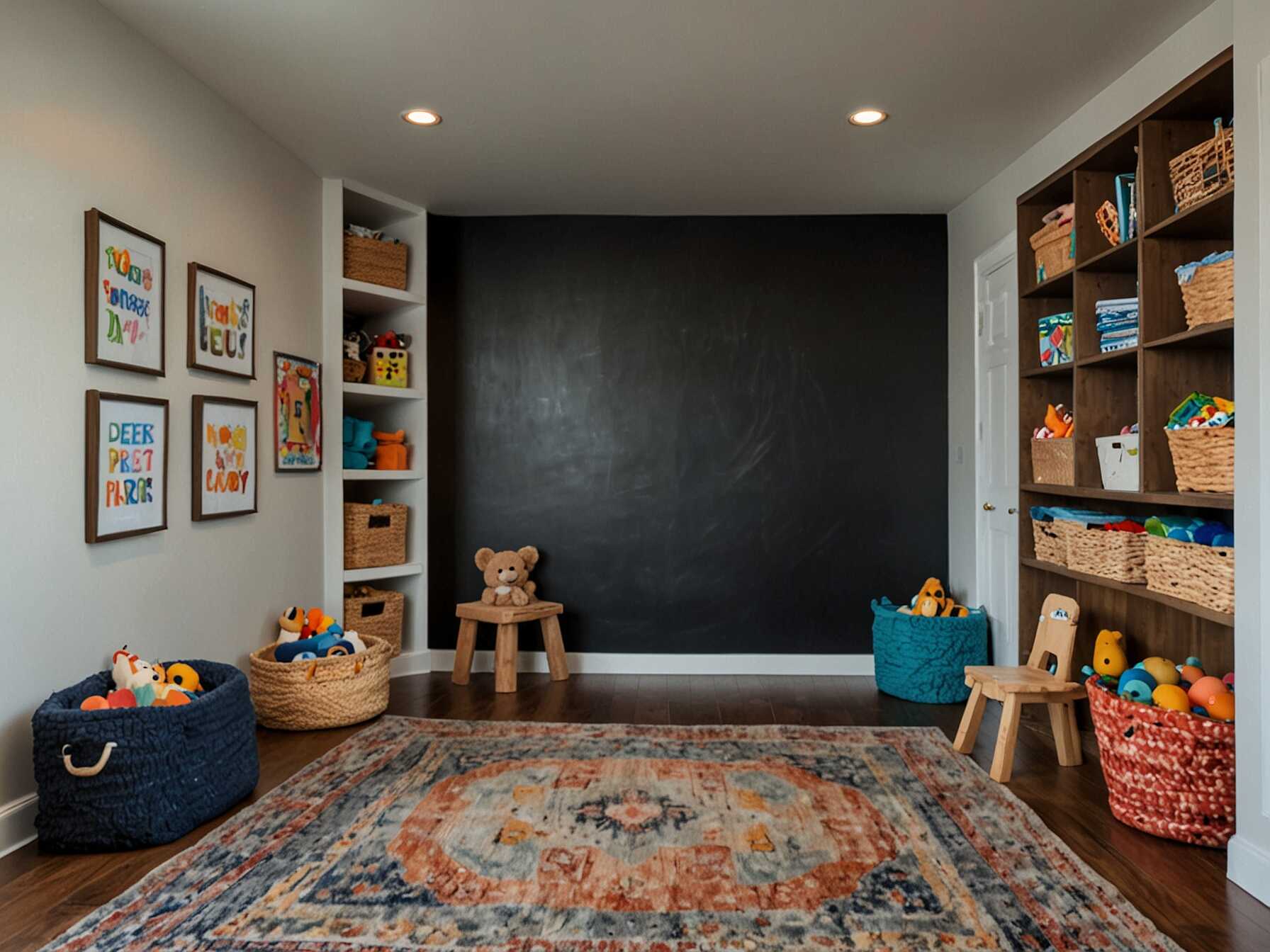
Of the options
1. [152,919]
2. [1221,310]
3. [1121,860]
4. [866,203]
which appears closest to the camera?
[152,919]

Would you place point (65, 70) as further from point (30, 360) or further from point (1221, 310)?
point (1221, 310)

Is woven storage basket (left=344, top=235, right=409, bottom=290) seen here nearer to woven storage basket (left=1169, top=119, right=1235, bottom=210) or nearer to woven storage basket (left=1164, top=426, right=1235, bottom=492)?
woven storage basket (left=1169, top=119, right=1235, bottom=210)

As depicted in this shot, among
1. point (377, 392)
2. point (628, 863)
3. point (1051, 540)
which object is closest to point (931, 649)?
point (1051, 540)

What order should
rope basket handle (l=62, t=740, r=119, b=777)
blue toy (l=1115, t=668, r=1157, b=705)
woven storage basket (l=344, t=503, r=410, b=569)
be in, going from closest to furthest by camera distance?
Answer: rope basket handle (l=62, t=740, r=119, b=777), blue toy (l=1115, t=668, r=1157, b=705), woven storage basket (l=344, t=503, r=410, b=569)

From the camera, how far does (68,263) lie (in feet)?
8.89

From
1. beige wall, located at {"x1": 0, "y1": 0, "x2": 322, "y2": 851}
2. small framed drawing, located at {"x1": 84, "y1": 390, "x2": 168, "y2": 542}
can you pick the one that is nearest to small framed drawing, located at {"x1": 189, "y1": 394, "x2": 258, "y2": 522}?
beige wall, located at {"x1": 0, "y1": 0, "x2": 322, "y2": 851}

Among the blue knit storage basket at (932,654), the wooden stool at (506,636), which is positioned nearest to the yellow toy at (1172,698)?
the blue knit storage basket at (932,654)

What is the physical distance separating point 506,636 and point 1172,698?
9.22 ft

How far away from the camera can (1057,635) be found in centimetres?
340

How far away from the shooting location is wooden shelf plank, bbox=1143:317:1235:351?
2.59m

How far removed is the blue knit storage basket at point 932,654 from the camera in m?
4.22

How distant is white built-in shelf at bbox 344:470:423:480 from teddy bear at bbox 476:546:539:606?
1.71ft

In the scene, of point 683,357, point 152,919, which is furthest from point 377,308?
point 152,919

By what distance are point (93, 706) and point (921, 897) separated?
2.22 meters
